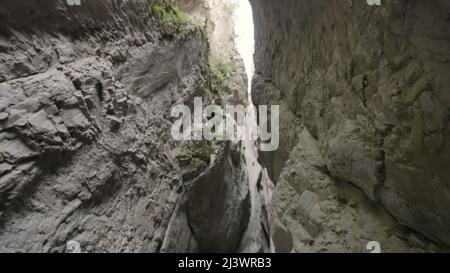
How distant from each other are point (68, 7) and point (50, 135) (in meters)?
1.81

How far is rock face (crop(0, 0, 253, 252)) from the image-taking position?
2.99 metres

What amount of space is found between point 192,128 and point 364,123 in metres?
4.11

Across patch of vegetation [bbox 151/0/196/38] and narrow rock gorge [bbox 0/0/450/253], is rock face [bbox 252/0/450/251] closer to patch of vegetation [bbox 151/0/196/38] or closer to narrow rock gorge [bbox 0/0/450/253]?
narrow rock gorge [bbox 0/0/450/253]

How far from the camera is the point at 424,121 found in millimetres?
2234

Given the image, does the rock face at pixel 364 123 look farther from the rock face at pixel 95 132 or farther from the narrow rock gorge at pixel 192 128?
the rock face at pixel 95 132

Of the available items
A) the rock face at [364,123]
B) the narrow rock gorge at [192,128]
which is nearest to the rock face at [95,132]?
the narrow rock gorge at [192,128]

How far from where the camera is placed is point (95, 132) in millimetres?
3885

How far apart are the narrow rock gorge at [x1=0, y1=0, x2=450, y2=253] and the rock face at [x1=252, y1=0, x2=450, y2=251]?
0.02 m

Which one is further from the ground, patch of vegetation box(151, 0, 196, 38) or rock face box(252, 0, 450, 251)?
patch of vegetation box(151, 0, 196, 38)

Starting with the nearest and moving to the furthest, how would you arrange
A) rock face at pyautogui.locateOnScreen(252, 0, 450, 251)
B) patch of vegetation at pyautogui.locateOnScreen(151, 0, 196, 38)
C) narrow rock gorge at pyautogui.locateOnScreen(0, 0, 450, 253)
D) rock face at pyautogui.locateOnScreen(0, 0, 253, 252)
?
rock face at pyautogui.locateOnScreen(252, 0, 450, 251) → narrow rock gorge at pyautogui.locateOnScreen(0, 0, 450, 253) → rock face at pyautogui.locateOnScreen(0, 0, 253, 252) → patch of vegetation at pyautogui.locateOnScreen(151, 0, 196, 38)

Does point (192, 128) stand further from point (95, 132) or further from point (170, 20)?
point (95, 132)

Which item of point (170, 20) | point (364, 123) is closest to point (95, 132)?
point (364, 123)

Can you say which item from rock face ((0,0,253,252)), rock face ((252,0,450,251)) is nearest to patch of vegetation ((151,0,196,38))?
rock face ((0,0,253,252))

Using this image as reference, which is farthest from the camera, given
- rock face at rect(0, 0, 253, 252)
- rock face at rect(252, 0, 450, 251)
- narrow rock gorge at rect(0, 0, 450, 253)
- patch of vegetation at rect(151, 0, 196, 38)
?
patch of vegetation at rect(151, 0, 196, 38)
